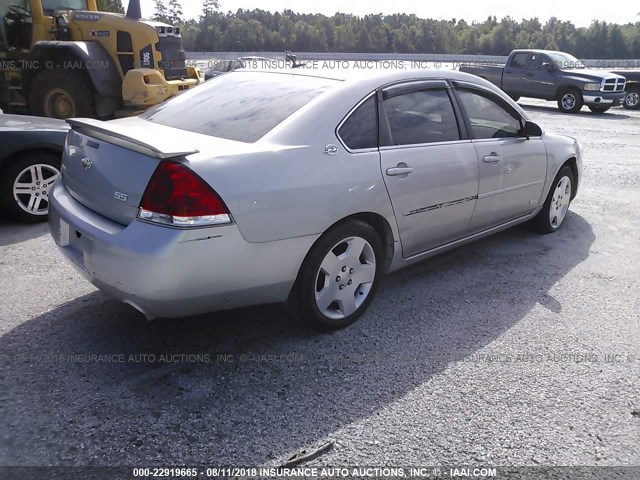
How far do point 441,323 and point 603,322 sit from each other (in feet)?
3.54

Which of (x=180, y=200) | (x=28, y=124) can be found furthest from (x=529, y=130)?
(x=28, y=124)

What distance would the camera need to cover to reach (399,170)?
11.6 ft

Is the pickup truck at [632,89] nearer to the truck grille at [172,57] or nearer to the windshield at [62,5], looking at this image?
the truck grille at [172,57]

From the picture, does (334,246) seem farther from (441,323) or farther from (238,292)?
(441,323)

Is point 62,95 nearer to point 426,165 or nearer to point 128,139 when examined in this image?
point 128,139

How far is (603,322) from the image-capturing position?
3.71 m

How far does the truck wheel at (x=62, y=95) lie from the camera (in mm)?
9086

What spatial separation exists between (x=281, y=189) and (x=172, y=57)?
27.7ft

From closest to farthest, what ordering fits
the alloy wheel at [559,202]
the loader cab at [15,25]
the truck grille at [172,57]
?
1. the alloy wheel at [559,202]
2. the loader cab at [15,25]
3. the truck grille at [172,57]

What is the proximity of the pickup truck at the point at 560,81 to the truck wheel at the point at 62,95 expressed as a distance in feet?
46.3

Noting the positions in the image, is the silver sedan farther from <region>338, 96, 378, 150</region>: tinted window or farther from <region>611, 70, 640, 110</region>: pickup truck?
<region>611, 70, 640, 110</region>: pickup truck

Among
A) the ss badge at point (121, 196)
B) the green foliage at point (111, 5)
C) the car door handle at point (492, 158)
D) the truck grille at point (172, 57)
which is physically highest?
the green foliage at point (111, 5)

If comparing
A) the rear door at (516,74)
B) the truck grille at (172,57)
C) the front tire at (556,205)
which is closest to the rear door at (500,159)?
the front tire at (556,205)

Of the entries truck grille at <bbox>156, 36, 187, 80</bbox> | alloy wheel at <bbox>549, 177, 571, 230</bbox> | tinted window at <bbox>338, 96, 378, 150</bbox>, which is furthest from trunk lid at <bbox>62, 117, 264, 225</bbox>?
truck grille at <bbox>156, 36, 187, 80</bbox>
